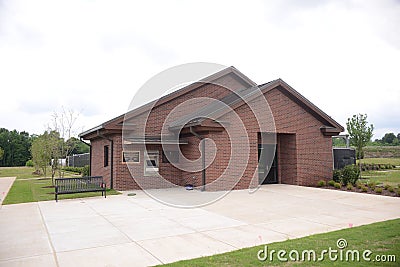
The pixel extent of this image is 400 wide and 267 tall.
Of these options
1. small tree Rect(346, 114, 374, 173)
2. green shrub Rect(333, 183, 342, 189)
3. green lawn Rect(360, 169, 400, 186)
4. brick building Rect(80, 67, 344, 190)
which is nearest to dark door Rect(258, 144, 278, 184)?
brick building Rect(80, 67, 344, 190)

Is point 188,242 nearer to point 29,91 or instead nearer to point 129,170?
point 129,170

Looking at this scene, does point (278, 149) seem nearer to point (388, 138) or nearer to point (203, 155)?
point (203, 155)

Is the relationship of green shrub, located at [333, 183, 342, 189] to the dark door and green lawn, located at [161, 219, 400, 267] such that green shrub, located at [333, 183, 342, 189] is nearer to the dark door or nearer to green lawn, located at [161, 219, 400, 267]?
the dark door

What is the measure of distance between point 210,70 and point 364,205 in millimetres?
10357

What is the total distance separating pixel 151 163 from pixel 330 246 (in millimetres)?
10923

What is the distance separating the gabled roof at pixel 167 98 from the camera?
14.1 meters

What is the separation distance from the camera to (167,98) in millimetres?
15984

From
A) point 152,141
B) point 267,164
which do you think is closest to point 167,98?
point 152,141

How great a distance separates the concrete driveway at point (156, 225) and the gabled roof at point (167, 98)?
3.63 metres

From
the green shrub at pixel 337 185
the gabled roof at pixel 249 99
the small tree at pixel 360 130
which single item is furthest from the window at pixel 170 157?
the small tree at pixel 360 130

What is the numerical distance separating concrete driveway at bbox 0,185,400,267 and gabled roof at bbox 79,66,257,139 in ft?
11.9

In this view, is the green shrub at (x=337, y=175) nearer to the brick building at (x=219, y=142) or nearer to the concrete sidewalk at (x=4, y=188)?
the brick building at (x=219, y=142)

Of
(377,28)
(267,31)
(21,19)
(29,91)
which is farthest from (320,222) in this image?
(29,91)

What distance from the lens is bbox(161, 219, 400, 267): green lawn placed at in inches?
180
